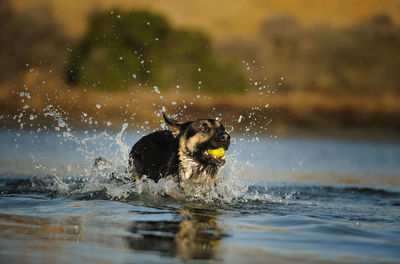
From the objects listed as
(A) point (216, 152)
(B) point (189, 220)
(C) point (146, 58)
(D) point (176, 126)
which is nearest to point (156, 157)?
(D) point (176, 126)

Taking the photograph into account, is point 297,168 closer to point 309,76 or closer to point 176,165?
point 176,165

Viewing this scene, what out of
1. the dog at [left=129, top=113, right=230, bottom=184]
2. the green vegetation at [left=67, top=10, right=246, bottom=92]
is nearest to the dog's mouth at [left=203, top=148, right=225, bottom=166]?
the dog at [left=129, top=113, right=230, bottom=184]

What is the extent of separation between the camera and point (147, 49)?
42156mm

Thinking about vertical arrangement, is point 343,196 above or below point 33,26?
below

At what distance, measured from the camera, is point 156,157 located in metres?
10.1

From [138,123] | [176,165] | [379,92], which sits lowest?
[176,165]

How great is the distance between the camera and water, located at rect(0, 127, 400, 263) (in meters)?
5.84

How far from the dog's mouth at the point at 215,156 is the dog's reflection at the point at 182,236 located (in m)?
1.37

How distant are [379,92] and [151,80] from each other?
13.3 m

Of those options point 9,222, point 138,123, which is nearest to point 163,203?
point 9,222

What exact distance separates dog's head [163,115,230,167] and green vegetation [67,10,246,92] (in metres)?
26.3

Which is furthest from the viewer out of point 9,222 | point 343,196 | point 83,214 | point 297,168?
point 297,168

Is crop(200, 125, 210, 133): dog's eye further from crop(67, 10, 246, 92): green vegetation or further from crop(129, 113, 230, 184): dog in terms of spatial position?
crop(67, 10, 246, 92): green vegetation

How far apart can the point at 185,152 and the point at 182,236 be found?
3.04 metres
